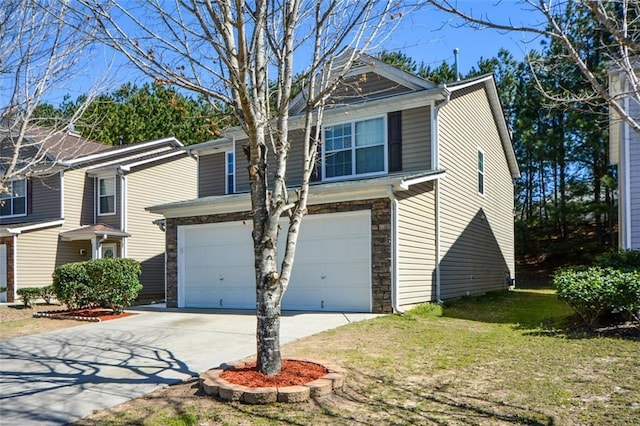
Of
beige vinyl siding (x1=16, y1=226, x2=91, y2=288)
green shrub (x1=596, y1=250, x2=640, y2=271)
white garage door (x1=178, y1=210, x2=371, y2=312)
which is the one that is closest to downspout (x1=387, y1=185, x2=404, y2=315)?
white garage door (x1=178, y1=210, x2=371, y2=312)

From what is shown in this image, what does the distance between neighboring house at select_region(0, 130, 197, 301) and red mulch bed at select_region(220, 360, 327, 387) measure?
14.7m

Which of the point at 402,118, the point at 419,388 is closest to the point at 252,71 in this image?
the point at 419,388

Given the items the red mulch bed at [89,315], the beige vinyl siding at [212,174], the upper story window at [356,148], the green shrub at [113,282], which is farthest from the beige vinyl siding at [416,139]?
the red mulch bed at [89,315]

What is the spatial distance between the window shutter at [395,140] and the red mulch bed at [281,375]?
7.96 meters

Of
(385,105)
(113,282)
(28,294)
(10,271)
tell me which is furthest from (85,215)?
(385,105)

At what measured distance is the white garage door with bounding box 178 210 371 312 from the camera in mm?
11523

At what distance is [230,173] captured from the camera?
16.8m

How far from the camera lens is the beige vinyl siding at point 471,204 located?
13.8 m

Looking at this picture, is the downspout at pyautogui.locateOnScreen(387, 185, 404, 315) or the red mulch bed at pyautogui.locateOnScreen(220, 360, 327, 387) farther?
the downspout at pyautogui.locateOnScreen(387, 185, 404, 315)

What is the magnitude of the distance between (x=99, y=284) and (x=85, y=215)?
899cm

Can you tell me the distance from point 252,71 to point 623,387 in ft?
16.5

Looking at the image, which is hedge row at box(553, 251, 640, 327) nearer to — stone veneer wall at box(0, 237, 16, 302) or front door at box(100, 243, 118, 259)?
front door at box(100, 243, 118, 259)

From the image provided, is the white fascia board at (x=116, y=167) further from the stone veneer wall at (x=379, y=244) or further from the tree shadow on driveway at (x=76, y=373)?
the tree shadow on driveway at (x=76, y=373)

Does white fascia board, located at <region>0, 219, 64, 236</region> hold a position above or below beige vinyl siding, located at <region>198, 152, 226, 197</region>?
below
